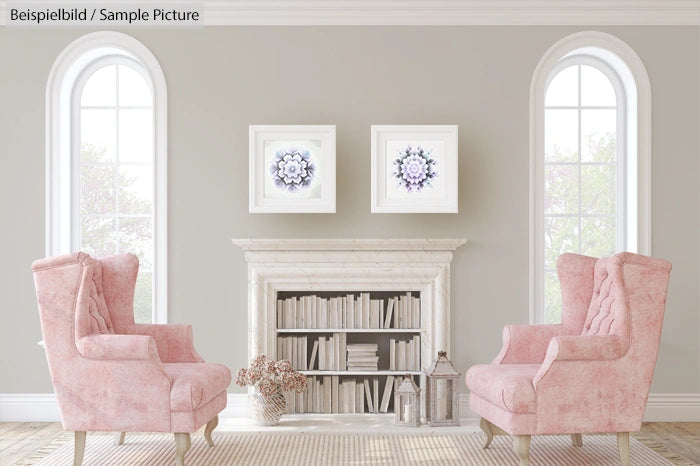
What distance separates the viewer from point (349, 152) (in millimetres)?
5430

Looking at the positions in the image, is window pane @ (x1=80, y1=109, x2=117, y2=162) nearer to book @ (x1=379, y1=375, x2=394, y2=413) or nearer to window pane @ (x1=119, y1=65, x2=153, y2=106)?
window pane @ (x1=119, y1=65, x2=153, y2=106)

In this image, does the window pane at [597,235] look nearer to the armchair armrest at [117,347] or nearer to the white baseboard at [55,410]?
the white baseboard at [55,410]

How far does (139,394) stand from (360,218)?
6.90 feet

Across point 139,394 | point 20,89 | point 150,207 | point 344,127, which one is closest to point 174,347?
point 139,394

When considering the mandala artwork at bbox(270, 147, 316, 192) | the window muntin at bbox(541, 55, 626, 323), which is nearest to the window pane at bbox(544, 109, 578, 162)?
the window muntin at bbox(541, 55, 626, 323)

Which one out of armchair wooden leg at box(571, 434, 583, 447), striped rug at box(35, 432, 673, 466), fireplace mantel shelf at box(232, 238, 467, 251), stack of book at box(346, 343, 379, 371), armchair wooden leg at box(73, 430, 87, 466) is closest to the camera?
armchair wooden leg at box(73, 430, 87, 466)

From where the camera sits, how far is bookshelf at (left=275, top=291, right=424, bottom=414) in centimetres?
537

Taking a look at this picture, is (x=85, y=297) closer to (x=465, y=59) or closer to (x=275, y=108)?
(x=275, y=108)

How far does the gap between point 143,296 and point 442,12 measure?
298 cm

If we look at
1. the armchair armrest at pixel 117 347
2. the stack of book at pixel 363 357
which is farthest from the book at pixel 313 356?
the armchair armrest at pixel 117 347

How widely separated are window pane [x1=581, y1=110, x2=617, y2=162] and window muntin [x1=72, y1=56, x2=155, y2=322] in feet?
10.5

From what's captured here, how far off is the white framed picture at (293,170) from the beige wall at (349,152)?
0.87ft

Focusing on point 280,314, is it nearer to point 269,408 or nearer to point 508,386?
point 269,408

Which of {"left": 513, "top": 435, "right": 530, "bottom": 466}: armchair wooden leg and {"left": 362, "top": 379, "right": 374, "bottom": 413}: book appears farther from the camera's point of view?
{"left": 362, "top": 379, "right": 374, "bottom": 413}: book
